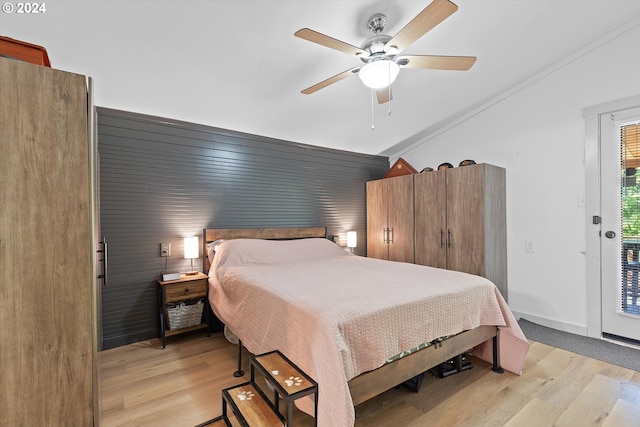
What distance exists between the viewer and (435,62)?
2123mm

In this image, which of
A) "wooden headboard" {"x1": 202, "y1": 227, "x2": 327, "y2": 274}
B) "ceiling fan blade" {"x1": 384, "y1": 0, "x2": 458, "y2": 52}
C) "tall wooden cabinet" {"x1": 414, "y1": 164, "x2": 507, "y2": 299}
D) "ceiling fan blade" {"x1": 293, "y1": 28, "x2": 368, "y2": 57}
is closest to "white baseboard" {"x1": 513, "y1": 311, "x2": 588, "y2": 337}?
"tall wooden cabinet" {"x1": 414, "y1": 164, "x2": 507, "y2": 299}

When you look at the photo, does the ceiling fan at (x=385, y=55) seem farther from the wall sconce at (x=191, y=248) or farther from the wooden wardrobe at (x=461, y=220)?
the wall sconce at (x=191, y=248)

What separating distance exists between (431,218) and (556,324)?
1.75 metres

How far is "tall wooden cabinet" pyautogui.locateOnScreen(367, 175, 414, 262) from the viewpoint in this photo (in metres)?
4.13

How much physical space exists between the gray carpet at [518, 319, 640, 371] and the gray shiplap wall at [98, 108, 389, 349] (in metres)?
2.95

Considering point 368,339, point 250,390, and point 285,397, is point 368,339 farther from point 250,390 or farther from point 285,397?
point 250,390

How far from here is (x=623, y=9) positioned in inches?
103

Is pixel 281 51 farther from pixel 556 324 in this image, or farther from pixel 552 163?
pixel 556 324

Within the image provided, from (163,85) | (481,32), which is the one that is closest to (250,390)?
(163,85)

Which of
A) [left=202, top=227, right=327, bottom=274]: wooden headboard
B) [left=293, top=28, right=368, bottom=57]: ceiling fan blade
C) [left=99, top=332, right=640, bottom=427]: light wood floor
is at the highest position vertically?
[left=293, top=28, right=368, bottom=57]: ceiling fan blade

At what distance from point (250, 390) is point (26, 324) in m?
1.10

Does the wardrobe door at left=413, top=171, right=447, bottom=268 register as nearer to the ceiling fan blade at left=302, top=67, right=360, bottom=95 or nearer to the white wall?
the white wall

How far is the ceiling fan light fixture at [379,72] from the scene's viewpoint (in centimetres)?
200

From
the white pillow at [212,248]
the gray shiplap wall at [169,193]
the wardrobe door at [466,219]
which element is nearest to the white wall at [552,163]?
the wardrobe door at [466,219]
